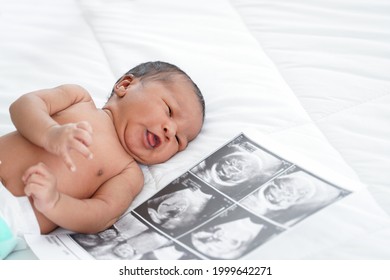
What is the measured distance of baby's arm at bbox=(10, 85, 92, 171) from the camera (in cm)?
106

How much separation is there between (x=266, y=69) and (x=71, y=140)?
1.88 feet

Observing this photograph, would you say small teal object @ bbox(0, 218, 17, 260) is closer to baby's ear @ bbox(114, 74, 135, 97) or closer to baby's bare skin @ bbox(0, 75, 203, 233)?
baby's bare skin @ bbox(0, 75, 203, 233)

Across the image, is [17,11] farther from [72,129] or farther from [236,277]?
[236,277]

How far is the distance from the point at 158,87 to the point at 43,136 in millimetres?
293

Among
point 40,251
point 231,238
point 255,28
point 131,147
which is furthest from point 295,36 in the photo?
point 40,251

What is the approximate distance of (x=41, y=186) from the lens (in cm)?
105

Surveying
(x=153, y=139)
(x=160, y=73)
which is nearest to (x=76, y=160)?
(x=153, y=139)

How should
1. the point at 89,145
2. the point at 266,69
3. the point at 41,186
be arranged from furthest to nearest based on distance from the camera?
1. the point at 266,69
2. the point at 89,145
3. the point at 41,186

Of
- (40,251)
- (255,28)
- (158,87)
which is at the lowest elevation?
(40,251)

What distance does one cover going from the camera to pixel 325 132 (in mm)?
1287

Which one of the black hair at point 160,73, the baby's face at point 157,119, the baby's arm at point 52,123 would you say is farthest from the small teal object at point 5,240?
the black hair at point 160,73

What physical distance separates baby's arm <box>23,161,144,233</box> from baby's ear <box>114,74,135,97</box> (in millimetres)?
187

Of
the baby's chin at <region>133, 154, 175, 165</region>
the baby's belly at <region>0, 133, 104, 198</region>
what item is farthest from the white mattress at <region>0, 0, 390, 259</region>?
the baby's belly at <region>0, 133, 104, 198</region>

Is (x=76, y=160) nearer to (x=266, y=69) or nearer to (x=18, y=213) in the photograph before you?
(x=18, y=213)
